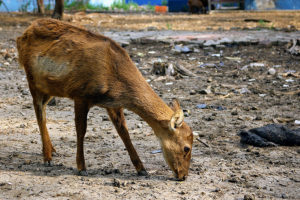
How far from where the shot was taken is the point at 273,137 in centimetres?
522

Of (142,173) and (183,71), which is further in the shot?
(183,71)

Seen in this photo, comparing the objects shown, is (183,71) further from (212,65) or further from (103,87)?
(103,87)

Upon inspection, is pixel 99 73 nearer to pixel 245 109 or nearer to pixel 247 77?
pixel 245 109

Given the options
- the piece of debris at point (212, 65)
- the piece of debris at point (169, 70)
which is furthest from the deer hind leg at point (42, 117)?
the piece of debris at point (212, 65)

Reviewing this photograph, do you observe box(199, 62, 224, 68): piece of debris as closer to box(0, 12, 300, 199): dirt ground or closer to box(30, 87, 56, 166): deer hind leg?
box(0, 12, 300, 199): dirt ground

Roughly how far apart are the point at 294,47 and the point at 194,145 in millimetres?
6060

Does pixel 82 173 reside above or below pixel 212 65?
below

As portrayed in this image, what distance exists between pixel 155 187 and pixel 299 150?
1.97 metres

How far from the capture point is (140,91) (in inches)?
173

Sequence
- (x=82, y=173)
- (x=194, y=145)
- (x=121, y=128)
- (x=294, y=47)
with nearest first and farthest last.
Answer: (x=82, y=173), (x=121, y=128), (x=194, y=145), (x=294, y=47)

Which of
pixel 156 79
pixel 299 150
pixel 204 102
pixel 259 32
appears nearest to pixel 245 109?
pixel 204 102

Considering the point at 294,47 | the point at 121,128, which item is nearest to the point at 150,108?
the point at 121,128

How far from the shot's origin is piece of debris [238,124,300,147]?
5180mm

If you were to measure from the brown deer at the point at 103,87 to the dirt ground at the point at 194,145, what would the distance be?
0.34 meters
